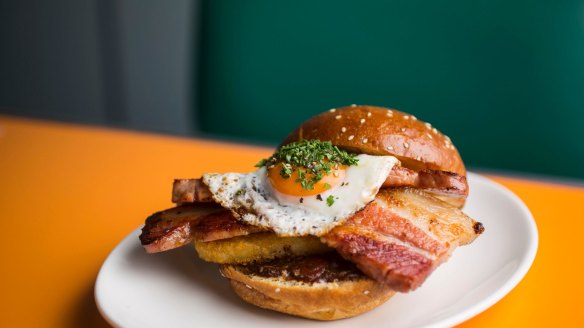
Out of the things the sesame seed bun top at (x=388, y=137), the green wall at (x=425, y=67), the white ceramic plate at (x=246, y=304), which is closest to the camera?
the white ceramic plate at (x=246, y=304)

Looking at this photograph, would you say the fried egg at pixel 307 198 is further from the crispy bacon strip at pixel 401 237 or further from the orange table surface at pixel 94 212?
the orange table surface at pixel 94 212

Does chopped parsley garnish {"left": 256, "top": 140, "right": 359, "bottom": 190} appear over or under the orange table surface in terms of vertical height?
over

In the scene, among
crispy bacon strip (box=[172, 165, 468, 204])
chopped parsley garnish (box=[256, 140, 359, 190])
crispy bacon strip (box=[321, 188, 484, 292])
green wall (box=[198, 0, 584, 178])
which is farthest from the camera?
green wall (box=[198, 0, 584, 178])

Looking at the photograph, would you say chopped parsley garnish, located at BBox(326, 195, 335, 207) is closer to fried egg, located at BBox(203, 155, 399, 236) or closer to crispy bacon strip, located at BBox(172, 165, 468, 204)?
fried egg, located at BBox(203, 155, 399, 236)

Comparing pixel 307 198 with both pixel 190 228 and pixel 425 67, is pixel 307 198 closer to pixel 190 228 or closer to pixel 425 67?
pixel 190 228

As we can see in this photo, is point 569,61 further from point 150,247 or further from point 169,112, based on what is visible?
point 169,112

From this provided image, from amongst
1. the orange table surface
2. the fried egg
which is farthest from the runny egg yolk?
the orange table surface

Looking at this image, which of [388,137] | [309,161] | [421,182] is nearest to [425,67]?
[388,137]

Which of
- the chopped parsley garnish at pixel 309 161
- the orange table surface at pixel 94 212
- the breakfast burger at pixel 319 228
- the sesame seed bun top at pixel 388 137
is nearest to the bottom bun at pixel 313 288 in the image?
the breakfast burger at pixel 319 228

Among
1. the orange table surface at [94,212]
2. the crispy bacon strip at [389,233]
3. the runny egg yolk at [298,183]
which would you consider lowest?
the orange table surface at [94,212]
